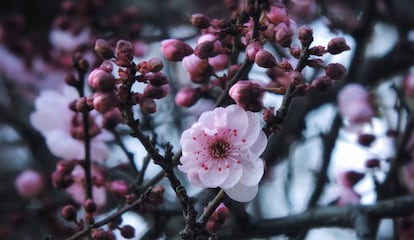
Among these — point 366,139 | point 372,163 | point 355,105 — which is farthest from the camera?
point 355,105

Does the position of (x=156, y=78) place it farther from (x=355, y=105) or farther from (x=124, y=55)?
(x=355, y=105)

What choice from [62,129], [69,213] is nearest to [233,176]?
[69,213]

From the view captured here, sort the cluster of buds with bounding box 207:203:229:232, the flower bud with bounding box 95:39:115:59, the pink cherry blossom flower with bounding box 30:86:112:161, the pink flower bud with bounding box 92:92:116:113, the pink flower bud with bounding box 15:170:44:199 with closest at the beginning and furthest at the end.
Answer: the pink flower bud with bounding box 92:92:116:113 → the flower bud with bounding box 95:39:115:59 → the cluster of buds with bounding box 207:203:229:232 → the pink cherry blossom flower with bounding box 30:86:112:161 → the pink flower bud with bounding box 15:170:44:199

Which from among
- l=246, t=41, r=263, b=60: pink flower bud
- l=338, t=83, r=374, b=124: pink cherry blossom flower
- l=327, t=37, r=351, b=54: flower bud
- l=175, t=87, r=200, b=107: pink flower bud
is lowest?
l=338, t=83, r=374, b=124: pink cherry blossom flower

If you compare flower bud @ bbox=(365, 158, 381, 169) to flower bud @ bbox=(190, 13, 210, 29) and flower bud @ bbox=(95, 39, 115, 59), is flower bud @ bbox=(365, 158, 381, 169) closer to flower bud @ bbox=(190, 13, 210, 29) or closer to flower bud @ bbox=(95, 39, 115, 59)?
flower bud @ bbox=(190, 13, 210, 29)

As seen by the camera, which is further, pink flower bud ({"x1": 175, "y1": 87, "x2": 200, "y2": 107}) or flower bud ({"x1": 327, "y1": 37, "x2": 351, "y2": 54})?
pink flower bud ({"x1": 175, "y1": 87, "x2": 200, "y2": 107})

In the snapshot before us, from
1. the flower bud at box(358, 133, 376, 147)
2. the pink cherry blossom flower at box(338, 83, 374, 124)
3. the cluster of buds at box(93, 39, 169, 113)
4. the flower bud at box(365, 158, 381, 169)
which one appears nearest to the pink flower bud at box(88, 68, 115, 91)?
the cluster of buds at box(93, 39, 169, 113)

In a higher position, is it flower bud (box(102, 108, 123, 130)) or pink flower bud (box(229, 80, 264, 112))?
pink flower bud (box(229, 80, 264, 112))

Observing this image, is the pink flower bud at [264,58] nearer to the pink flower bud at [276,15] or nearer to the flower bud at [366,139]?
the pink flower bud at [276,15]
